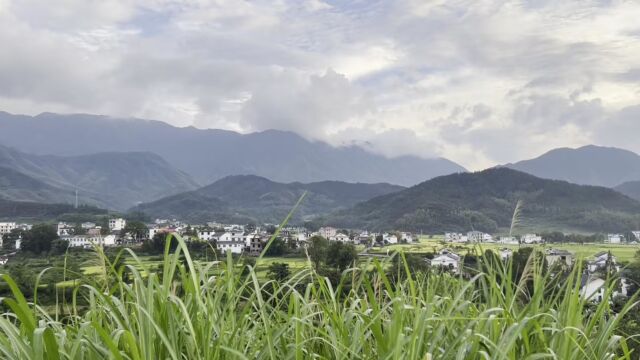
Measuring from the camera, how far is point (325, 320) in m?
2.17

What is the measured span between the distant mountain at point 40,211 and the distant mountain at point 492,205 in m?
51.2

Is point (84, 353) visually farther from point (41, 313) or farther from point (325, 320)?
point (325, 320)

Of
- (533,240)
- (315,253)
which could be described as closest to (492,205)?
(315,253)

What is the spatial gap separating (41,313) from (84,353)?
44cm

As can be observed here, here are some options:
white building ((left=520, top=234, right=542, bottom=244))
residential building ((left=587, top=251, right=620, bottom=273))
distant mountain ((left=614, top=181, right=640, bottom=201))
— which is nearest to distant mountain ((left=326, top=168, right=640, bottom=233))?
distant mountain ((left=614, top=181, right=640, bottom=201))

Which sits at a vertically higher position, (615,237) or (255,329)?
(255,329)

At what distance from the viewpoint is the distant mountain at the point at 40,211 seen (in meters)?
101

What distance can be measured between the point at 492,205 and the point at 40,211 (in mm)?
84905

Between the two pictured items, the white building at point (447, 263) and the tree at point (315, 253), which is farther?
the tree at point (315, 253)

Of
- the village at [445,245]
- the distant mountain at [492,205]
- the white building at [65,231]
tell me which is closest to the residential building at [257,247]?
the village at [445,245]

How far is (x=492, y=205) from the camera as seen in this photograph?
106 metres

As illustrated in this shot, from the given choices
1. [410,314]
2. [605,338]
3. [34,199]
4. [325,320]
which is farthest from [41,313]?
[34,199]

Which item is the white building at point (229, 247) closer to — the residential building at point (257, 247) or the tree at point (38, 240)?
the residential building at point (257, 247)

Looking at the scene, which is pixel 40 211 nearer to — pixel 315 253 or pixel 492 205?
pixel 492 205
